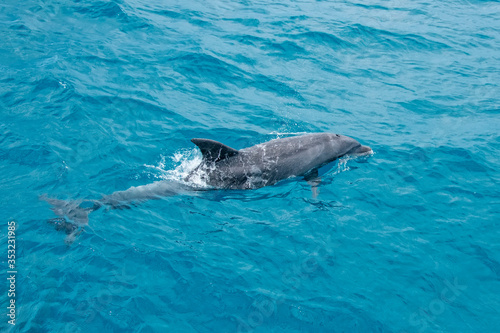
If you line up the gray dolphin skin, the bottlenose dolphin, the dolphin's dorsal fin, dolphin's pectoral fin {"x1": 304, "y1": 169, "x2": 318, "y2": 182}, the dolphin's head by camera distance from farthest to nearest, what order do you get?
1. the dolphin's head
2. dolphin's pectoral fin {"x1": 304, "y1": 169, "x2": 318, "y2": 182}
3. the gray dolphin skin
4. the dolphin's dorsal fin
5. the bottlenose dolphin

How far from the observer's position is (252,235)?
9.20 metres

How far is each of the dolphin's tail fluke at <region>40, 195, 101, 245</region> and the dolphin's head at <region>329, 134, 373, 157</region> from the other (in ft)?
20.4

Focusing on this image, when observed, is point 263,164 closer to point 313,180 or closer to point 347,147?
point 313,180

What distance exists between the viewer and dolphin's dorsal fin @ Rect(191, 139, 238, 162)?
1002cm

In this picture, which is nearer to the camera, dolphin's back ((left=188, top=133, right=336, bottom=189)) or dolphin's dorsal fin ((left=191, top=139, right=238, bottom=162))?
dolphin's dorsal fin ((left=191, top=139, right=238, bottom=162))

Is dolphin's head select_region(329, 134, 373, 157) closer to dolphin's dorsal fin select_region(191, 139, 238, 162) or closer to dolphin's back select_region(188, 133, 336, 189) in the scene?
dolphin's back select_region(188, 133, 336, 189)

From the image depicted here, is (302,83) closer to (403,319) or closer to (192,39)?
(192,39)

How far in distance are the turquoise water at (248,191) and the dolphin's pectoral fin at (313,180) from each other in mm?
298

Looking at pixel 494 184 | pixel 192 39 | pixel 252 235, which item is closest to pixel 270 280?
pixel 252 235

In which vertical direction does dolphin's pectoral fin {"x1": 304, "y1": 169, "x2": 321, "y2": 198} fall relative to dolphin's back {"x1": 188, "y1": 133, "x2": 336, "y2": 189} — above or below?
below

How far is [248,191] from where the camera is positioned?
10516mm

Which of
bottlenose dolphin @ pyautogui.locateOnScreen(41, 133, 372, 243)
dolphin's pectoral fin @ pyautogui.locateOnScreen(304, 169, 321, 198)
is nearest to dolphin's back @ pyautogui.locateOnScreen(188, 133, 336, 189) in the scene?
bottlenose dolphin @ pyautogui.locateOnScreen(41, 133, 372, 243)

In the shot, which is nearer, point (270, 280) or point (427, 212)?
point (270, 280)

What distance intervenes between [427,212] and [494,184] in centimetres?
259
